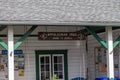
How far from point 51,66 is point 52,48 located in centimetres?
92

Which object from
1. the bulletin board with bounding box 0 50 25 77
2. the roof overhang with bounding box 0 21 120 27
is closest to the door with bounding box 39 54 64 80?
the bulletin board with bounding box 0 50 25 77

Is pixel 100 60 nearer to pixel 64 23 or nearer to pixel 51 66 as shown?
pixel 51 66

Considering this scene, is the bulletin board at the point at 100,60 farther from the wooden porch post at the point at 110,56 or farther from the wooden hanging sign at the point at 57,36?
→ the wooden hanging sign at the point at 57,36

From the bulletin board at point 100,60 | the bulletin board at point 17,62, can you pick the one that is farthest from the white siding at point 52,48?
the bulletin board at point 100,60

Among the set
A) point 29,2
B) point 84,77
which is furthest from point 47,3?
point 84,77

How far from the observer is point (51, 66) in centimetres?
1775

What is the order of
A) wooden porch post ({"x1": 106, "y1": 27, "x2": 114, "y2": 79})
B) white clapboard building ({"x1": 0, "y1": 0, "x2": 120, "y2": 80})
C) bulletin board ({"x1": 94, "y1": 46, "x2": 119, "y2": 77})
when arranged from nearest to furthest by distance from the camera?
white clapboard building ({"x1": 0, "y1": 0, "x2": 120, "y2": 80}) < wooden porch post ({"x1": 106, "y1": 27, "x2": 114, "y2": 79}) < bulletin board ({"x1": 94, "y1": 46, "x2": 119, "y2": 77})

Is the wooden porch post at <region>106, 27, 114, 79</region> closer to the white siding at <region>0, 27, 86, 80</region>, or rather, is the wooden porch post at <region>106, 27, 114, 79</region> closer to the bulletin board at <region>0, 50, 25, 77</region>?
the white siding at <region>0, 27, 86, 80</region>

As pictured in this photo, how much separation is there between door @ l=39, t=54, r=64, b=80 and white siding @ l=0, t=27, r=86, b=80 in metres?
0.39

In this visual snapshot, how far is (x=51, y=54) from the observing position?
58.1ft

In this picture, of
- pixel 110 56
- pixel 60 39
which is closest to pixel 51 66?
pixel 60 39

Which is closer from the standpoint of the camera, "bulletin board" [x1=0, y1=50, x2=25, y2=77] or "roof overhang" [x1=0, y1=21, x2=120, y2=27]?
"roof overhang" [x1=0, y1=21, x2=120, y2=27]

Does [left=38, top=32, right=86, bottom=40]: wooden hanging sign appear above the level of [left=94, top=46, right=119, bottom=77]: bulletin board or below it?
above

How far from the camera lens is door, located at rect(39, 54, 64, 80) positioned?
17.6 meters
